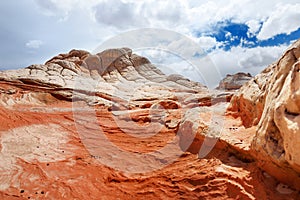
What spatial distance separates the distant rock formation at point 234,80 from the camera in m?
36.3

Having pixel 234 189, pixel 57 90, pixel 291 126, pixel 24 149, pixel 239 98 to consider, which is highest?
pixel 57 90

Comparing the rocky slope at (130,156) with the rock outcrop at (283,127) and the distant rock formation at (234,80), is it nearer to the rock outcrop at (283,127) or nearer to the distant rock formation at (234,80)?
the rock outcrop at (283,127)

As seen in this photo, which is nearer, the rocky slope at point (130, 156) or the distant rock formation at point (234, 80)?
the rocky slope at point (130, 156)

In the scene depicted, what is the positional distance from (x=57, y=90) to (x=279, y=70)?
52.1ft

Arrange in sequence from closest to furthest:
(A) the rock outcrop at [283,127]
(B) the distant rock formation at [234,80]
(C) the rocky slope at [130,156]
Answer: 1. (A) the rock outcrop at [283,127]
2. (C) the rocky slope at [130,156]
3. (B) the distant rock formation at [234,80]

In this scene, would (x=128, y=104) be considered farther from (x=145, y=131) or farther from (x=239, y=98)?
(x=239, y=98)

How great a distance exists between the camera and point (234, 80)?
38156 mm

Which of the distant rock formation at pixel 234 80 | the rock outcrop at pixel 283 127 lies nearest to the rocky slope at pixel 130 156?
the rock outcrop at pixel 283 127

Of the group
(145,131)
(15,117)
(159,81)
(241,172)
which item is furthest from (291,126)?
(159,81)

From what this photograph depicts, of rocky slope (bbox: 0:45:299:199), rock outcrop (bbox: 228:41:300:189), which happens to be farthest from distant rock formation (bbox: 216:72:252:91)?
rock outcrop (bbox: 228:41:300:189)

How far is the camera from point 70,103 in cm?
1636

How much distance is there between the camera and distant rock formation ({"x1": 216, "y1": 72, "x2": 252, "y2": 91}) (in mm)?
36344

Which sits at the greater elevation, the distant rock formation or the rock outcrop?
the distant rock formation

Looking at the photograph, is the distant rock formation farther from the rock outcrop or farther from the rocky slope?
the rock outcrop
